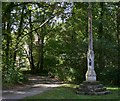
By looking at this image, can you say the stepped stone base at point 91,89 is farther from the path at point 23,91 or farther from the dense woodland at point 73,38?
the dense woodland at point 73,38

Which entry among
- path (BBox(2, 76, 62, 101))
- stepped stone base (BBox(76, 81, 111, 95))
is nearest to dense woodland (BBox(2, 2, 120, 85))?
path (BBox(2, 76, 62, 101))

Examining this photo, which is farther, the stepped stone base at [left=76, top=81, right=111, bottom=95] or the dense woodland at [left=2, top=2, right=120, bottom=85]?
the dense woodland at [left=2, top=2, right=120, bottom=85]

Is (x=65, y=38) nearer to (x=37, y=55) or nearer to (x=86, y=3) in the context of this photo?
(x=86, y=3)

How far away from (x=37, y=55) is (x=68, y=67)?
1323cm

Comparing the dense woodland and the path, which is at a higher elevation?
the dense woodland

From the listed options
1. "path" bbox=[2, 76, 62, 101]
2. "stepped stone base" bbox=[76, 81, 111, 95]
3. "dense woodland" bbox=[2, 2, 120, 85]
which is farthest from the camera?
"dense woodland" bbox=[2, 2, 120, 85]

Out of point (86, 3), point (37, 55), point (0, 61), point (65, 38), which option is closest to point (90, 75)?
point (86, 3)

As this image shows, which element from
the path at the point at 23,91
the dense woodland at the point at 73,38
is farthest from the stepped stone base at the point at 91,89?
the dense woodland at the point at 73,38

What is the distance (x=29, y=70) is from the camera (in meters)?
33.8

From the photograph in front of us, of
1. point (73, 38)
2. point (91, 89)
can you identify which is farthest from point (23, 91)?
point (73, 38)

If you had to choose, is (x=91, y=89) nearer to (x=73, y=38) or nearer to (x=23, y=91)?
(x=23, y=91)

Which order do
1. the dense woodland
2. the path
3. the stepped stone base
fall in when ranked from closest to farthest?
the path < the stepped stone base < the dense woodland

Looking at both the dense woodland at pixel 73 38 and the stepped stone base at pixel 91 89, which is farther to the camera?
the dense woodland at pixel 73 38

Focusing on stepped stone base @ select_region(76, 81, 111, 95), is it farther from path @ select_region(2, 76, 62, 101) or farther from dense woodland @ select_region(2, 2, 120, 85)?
dense woodland @ select_region(2, 2, 120, 85)
